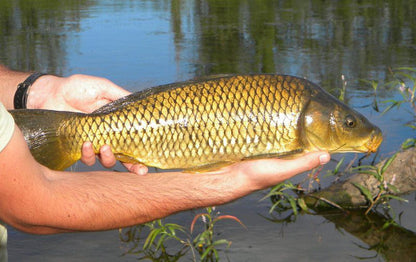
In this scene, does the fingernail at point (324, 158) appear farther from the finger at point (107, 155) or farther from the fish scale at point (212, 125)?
the finger at point (107, 155)

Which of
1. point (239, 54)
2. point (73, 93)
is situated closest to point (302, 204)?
point (73, 93)

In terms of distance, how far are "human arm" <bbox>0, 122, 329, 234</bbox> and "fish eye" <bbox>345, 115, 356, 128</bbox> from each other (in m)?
0.22

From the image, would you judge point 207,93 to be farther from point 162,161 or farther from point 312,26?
point 312,26

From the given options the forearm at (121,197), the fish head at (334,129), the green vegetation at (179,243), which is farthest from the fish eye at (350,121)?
the green vegetation at (179,243)

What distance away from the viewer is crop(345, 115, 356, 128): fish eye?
258 centimetres

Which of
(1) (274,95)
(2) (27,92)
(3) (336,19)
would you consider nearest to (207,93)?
(1) (274,95)

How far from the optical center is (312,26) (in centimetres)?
1141

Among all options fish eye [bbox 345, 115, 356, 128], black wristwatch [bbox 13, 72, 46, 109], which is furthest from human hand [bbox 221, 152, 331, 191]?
black wristwatch [bbox 13, 72, 46, 109]

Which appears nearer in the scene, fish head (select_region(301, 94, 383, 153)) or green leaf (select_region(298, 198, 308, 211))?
fish head (select_region(301, 94, 383, 153))

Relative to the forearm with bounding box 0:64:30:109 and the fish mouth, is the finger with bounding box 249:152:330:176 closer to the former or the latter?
the fish mouth

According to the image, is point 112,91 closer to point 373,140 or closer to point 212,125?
point 212,125

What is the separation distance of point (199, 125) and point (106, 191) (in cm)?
42

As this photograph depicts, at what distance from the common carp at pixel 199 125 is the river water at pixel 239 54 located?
4.77 feet

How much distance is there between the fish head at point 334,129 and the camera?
2.53m
